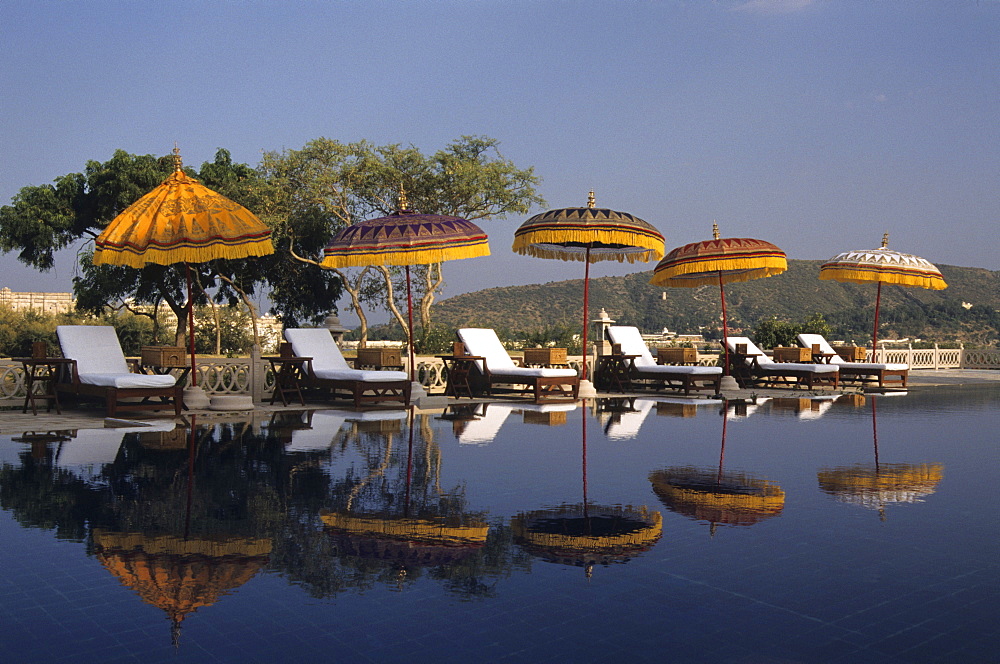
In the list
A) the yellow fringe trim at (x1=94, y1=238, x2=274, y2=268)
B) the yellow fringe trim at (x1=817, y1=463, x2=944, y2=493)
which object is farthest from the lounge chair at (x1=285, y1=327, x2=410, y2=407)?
the yellow fringe trim at (x1=817, y1=463, x2=944, y2=493)

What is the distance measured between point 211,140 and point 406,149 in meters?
6.18

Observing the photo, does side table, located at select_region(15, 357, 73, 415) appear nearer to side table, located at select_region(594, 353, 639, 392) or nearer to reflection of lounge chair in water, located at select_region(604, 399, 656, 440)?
reflection of lounge chair in water, located at select_region(604, 399, 656, 440)

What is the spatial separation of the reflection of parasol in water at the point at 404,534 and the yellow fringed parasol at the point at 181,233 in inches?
262

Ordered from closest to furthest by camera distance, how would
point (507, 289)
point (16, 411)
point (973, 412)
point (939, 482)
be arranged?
point (939, 482)
point (16, 411)
point (973, 412)
point (507, 289)

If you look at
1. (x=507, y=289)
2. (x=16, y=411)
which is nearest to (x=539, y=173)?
(x=16, y=411)

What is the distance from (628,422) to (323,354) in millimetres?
5101

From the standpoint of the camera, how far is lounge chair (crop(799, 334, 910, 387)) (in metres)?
19.1

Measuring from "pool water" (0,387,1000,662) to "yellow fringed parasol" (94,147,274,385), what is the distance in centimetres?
341

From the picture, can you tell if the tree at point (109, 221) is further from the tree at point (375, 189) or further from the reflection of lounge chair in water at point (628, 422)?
the reflection of lounge chair in water at point (628, 422)

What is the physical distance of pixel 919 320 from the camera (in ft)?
200

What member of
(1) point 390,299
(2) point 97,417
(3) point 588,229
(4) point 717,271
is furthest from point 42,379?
(1) point 390,299

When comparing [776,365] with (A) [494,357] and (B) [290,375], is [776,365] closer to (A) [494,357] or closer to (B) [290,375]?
(A) [494,357]

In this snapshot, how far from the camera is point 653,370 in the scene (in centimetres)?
1636

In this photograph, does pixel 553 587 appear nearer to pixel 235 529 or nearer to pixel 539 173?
pixel 235 529
